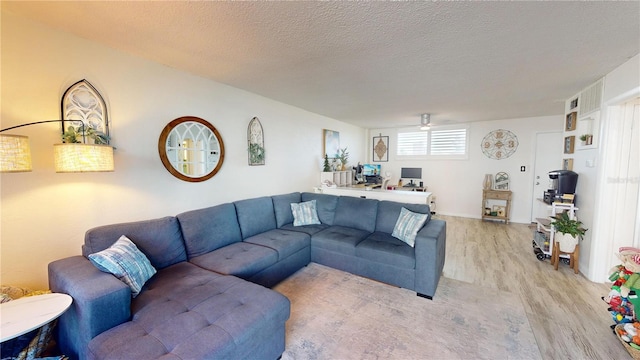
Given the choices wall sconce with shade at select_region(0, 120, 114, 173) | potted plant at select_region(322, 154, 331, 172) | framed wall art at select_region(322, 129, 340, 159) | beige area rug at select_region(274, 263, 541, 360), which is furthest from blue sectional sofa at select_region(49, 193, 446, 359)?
framed wall art at select_region(322, 129, 340, 159)

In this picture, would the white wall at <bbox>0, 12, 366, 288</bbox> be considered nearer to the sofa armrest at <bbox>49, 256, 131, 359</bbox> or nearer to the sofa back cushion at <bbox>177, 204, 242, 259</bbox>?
the sofa back cushion at <bbox>177, 204, 242, 259</bbox>

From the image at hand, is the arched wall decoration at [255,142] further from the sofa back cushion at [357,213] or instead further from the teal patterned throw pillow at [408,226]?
the teal patterned throw pillow at [408,226]

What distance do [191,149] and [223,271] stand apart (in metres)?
1.45

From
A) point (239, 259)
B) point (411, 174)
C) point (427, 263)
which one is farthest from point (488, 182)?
point (239, 259)

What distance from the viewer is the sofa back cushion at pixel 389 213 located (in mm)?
3014

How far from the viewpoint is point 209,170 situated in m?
2.90

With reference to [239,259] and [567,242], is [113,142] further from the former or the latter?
[567,242]

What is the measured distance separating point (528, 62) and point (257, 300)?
317cm

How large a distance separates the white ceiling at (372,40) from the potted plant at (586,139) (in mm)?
627

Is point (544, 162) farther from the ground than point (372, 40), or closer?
closer

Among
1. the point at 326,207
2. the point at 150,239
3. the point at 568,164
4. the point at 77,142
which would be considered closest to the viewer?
the point at 77,142

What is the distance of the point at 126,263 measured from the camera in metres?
1.71

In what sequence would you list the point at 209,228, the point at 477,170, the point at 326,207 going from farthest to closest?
the point at 477,170
the point at 326,207
the point at 209,228

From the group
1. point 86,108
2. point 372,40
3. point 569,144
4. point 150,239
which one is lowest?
point 150,239
